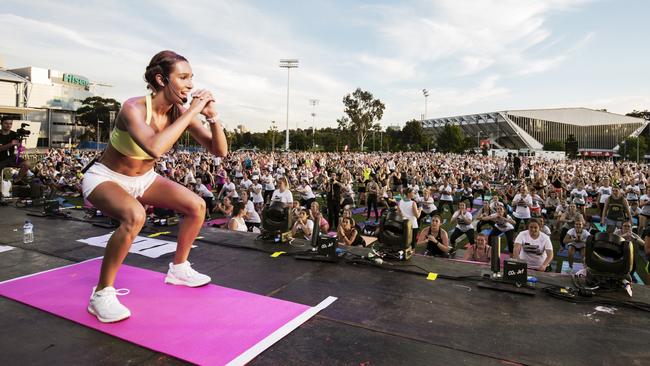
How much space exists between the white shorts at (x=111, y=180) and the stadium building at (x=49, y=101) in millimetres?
83879

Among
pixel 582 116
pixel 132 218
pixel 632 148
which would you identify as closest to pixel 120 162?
pixel 132 218

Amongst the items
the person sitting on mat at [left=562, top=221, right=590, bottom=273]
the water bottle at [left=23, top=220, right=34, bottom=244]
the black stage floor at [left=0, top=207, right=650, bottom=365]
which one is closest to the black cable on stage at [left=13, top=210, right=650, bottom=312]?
the black stage floor at [left=0, top=207, right=650, bottom=365]

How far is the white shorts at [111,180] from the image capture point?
2693mm

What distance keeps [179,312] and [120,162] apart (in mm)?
1184

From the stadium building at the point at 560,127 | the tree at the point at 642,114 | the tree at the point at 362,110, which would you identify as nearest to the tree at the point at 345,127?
the tree at the point at 362,110

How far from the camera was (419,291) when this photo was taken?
3.47m

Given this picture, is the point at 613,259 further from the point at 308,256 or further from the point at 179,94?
the point at 179,94

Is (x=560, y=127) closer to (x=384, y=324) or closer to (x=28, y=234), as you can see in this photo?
(x=384, y=324)

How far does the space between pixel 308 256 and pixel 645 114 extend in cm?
12601

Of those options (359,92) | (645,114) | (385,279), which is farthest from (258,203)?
(645,114)

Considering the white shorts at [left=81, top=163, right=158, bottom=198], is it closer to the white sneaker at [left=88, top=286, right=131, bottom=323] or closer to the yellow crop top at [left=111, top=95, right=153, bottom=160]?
the yellow crop top at [left=111, top=95, right=153, bottom=160]

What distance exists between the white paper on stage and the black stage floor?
9.9 inches

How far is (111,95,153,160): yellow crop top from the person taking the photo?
2668 millimetres

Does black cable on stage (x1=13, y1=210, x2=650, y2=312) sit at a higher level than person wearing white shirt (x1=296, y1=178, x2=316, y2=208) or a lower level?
lower
